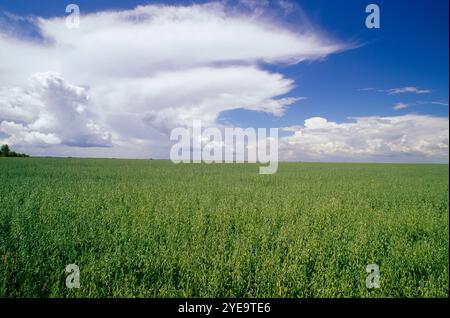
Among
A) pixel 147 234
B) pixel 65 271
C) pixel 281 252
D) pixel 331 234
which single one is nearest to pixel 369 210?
pixel 331 234

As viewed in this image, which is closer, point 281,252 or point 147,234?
point 281,252

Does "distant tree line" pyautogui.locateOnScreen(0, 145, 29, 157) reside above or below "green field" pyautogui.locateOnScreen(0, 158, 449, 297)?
above

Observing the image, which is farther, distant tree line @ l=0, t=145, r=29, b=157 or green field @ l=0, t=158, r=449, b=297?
distant tree line @ l=0, t=145, r=29, b=157

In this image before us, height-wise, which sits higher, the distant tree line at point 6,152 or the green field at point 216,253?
the distant tree line at point 6,152

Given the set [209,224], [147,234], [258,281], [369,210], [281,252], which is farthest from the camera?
[369,210]

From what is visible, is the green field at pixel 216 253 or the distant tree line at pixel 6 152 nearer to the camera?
the green field at pixel 216 253

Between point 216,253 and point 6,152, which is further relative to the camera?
point 6,152

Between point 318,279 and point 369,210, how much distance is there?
255 inches
